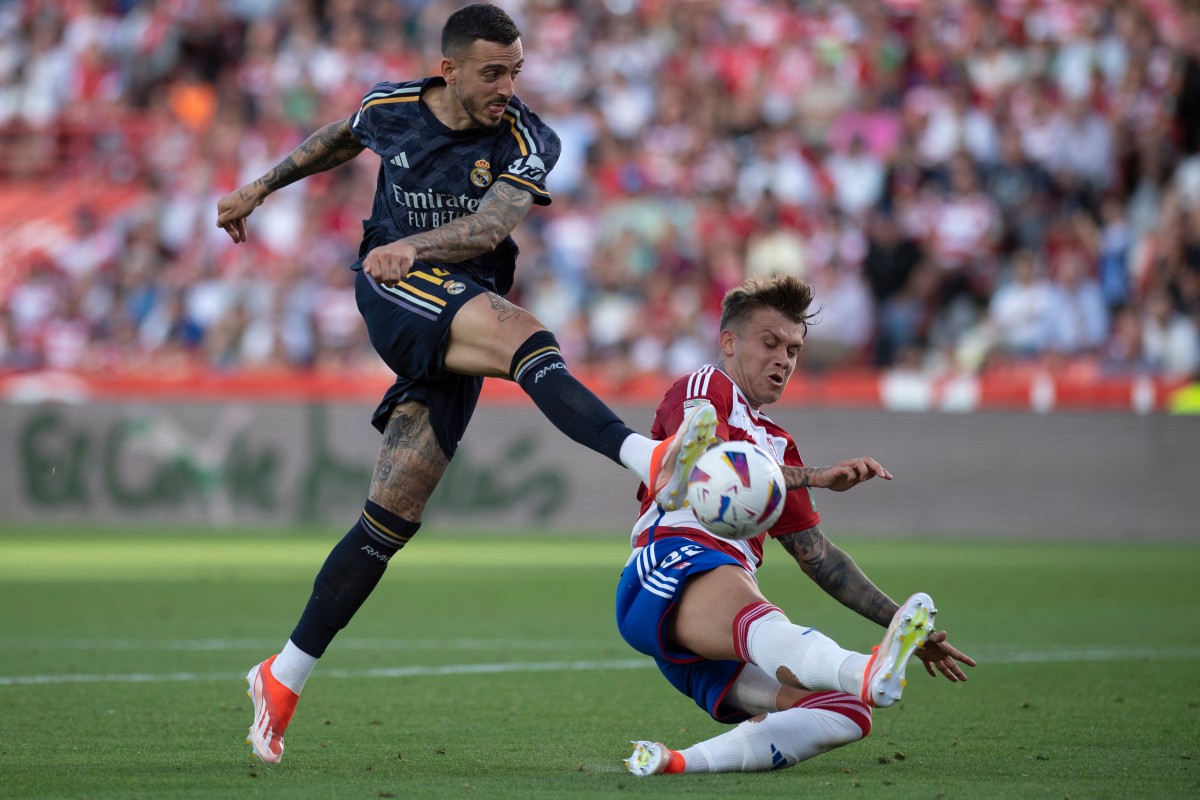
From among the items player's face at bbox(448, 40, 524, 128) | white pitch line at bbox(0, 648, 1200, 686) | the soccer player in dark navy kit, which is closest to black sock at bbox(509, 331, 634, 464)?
the soccer player in dark navy kit

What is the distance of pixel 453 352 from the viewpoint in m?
5.08

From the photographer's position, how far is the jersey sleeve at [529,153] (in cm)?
538

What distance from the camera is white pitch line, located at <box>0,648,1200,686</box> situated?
266 inches

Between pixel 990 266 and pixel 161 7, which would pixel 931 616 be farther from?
pixel 161 7

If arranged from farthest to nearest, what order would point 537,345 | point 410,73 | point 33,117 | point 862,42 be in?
point 33,117
point 410,73
point 862,42
point 537,345

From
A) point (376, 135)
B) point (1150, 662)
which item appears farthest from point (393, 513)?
point (1150, 662)

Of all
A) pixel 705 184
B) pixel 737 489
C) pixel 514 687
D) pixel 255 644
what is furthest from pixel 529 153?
pixel 705 184

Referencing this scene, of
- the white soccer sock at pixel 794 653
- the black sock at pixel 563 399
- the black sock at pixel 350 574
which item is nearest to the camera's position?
the white soccer sock at pixel 794 653

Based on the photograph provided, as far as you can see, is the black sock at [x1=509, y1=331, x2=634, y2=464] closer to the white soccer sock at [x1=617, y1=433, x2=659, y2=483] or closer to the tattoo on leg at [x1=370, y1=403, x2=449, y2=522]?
the white soccer sock at [x1=617, y1=433, x2=659, y2=483]

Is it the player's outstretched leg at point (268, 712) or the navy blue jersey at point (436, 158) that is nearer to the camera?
the player's outstretched leg at point (268, 712)

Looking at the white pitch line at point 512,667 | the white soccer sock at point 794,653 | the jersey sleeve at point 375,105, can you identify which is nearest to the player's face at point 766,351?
the white soccer sock at point 794,653

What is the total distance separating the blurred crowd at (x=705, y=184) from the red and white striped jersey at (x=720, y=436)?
1015 centimetres

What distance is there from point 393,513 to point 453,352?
26.2 inches

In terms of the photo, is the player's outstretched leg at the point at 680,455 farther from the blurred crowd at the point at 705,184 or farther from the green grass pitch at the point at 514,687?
the blurred crowd at the point at 705,184
